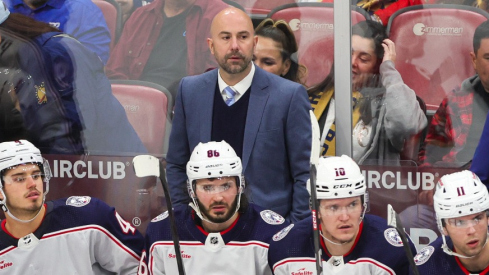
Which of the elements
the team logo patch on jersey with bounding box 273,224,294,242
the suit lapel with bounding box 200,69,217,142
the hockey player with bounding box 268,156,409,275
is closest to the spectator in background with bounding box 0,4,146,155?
the suit lapel with bounding box 200,69,217,142

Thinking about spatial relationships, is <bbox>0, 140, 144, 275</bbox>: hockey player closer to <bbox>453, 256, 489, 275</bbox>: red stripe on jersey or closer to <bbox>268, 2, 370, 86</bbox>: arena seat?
<bbox>268, 2, 370, 86</bbox>: arena seat

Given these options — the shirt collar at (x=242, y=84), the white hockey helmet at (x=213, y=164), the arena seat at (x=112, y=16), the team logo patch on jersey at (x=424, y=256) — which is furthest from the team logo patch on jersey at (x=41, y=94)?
the team logo patch on jersey at (x=424, y=256)

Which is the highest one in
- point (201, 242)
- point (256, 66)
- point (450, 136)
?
point (256, 66)

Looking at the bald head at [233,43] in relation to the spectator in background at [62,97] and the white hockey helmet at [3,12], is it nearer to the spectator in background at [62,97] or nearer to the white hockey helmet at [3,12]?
the spectator in background at [62,97]

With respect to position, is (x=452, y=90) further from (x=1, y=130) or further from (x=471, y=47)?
(x=1, y=130)

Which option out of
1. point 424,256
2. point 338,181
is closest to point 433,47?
point 338,181

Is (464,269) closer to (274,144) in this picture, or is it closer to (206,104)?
(274,144)

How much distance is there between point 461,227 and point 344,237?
0.42 metres

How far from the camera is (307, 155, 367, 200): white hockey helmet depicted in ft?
11.6

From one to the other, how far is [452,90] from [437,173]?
1.17ft

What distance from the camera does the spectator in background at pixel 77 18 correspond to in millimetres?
4504

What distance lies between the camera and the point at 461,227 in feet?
11.0

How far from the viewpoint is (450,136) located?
411cm

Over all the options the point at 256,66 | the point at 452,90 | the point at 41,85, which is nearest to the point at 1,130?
the point at 41,85
